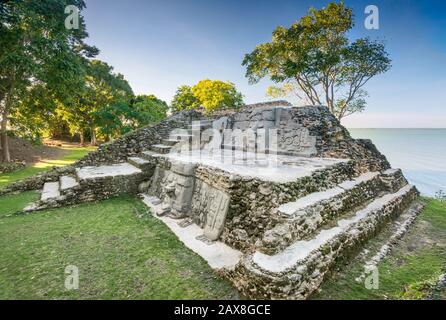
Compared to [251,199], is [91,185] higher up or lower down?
lower down

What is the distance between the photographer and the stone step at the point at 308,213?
325cm

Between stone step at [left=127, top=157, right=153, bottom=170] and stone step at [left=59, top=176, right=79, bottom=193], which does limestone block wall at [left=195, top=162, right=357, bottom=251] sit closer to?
stone step at [left=127, top=157, right=153, bottom=170]

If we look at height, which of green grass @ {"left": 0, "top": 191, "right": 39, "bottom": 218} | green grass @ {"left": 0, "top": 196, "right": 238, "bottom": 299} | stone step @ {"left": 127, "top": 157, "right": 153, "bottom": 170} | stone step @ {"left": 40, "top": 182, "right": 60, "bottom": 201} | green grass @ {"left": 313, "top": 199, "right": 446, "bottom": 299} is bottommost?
green grass @ {"left": 313, "top": 199, "right": 446, "bottom": 299}

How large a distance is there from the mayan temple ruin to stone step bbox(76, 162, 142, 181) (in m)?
0.03

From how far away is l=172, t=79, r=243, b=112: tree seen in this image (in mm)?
23953

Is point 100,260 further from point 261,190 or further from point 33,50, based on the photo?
point 33,50

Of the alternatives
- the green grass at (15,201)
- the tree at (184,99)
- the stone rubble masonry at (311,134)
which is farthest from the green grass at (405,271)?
the tree at (184,99)

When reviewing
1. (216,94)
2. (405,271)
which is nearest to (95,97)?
(216,94)

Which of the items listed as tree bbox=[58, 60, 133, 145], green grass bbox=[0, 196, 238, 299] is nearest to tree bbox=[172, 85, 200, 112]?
tree bbox=[58, 60, 133, 145]

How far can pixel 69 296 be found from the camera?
9.93ft

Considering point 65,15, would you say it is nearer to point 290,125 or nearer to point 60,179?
point 60,179

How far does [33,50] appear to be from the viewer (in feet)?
34.9

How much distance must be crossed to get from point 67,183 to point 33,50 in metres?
7.82
